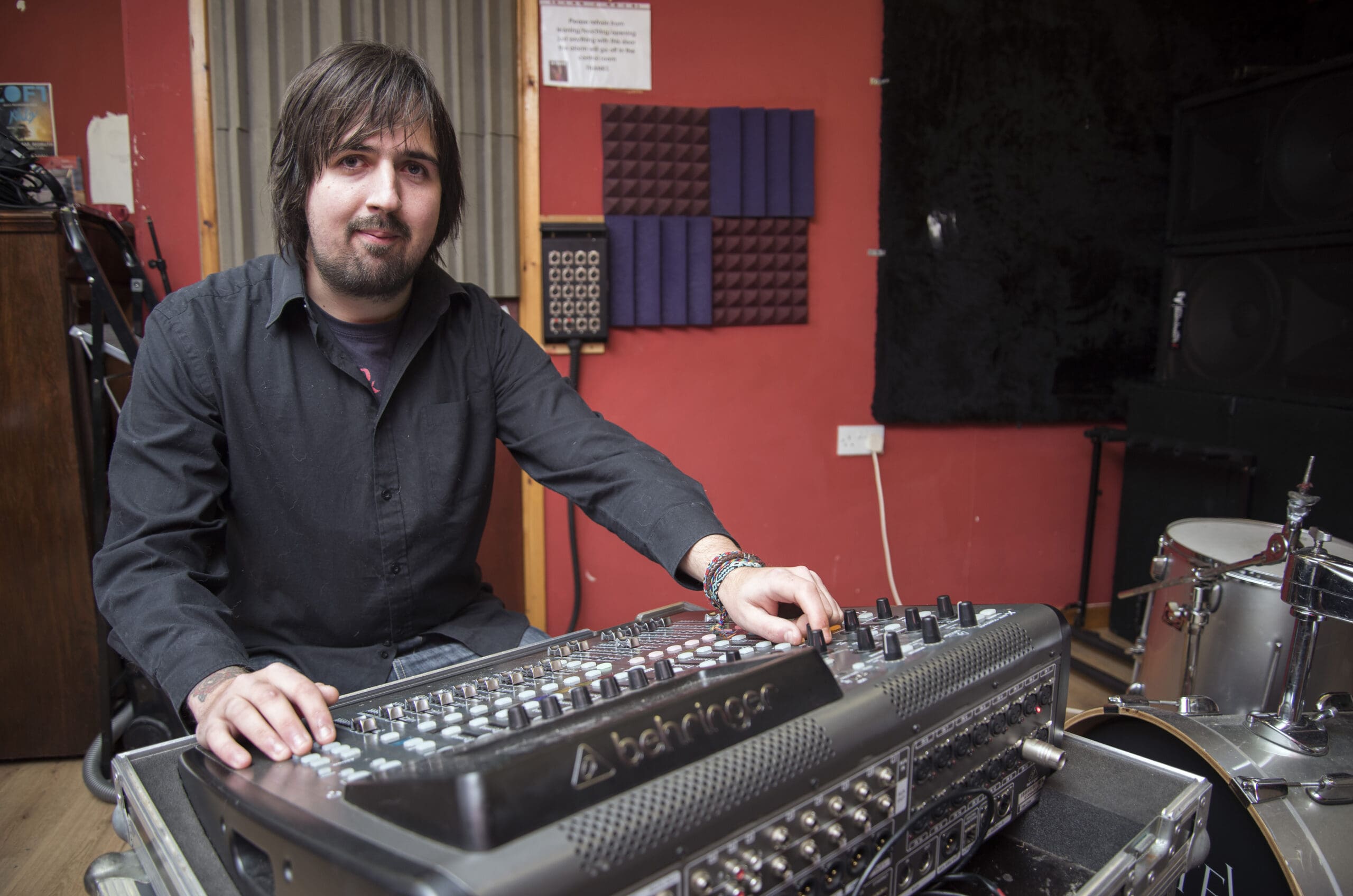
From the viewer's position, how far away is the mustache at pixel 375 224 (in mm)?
1200

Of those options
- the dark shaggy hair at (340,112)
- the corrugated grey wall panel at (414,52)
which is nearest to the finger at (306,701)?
the dark shaggy hair at (340,112)

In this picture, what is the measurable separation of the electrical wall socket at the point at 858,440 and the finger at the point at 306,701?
217cm

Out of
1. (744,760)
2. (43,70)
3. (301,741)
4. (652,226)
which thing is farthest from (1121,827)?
(43,70)

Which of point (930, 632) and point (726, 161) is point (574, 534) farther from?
point (930, 632)

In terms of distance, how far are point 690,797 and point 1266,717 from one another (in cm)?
111

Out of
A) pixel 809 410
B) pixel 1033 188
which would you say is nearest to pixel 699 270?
pixel 809 410

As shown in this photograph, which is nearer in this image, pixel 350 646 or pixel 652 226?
pixel 350 646

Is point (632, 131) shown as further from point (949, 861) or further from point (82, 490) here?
point (949, 861)

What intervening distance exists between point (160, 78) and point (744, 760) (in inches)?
92.3

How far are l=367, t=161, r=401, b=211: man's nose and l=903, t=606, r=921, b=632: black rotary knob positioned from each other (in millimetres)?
874

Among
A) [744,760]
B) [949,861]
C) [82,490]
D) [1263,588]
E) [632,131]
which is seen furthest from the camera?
[632,131]

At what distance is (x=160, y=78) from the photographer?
7.05ft

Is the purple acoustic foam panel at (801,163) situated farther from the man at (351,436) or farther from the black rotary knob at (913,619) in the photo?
the black rotary knob at (913,619)

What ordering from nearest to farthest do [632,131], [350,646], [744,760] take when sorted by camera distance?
[744,760] → [350,646] → [632,131]
